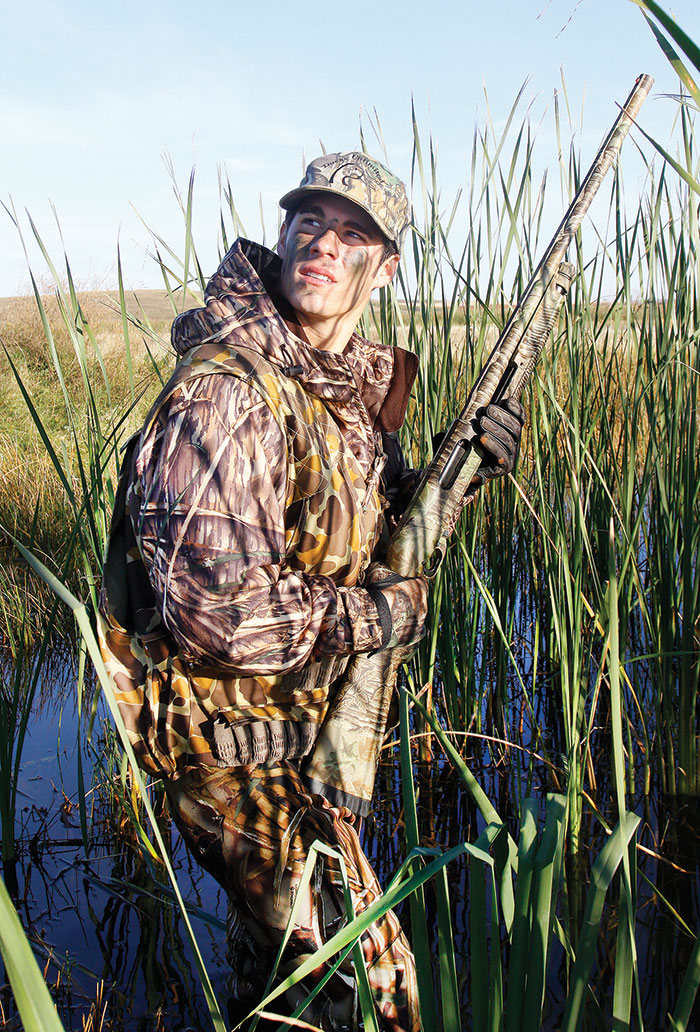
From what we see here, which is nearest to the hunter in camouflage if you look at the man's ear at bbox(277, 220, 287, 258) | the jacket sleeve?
the jacket sleeve

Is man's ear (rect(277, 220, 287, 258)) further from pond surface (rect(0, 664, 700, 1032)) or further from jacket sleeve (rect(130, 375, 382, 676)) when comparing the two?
pond surface (rect(0, 664, 700, 1032))

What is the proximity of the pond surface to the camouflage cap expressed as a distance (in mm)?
1604

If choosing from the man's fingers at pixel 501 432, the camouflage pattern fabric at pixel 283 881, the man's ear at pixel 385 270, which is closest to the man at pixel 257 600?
the camouflage pattern fabric at pixel 283 881

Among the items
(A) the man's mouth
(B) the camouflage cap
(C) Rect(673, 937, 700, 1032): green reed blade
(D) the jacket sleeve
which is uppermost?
(B) the camouflage cap

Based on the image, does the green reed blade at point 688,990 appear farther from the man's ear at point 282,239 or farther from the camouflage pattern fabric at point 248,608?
the man's ear at point 282,239

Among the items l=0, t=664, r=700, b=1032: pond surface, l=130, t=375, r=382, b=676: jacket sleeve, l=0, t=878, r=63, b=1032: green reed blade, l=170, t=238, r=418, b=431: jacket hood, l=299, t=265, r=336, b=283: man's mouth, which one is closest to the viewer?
l=0, t=878, r=63, b=1032: green reed blade

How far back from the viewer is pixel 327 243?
1.92 m

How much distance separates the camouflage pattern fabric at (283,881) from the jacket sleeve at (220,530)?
0.28 m

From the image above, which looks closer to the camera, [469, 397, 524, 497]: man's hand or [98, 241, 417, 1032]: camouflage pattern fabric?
[98, 241, 417, 1032]: camouflage pattern fabric

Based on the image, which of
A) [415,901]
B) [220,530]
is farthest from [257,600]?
[415,901]

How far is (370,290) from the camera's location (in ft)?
6.80

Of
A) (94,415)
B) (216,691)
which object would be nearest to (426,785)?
(216,691)

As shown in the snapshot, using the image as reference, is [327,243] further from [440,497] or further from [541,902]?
[541,902]

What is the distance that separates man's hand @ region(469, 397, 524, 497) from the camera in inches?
81.3
